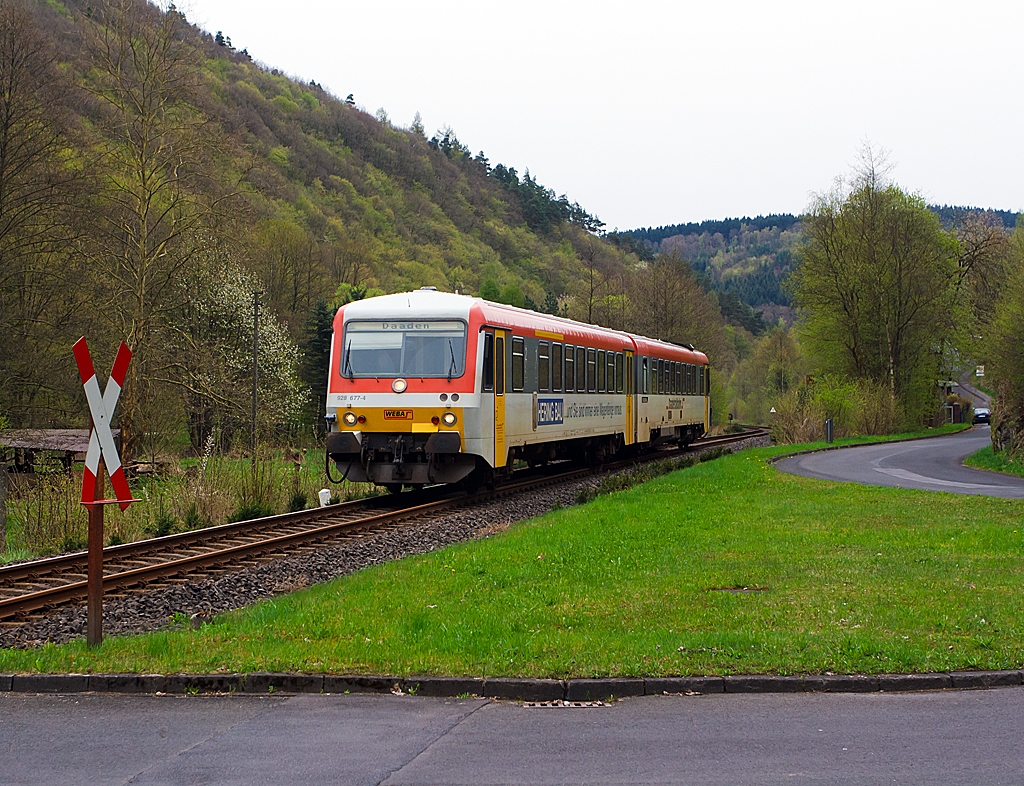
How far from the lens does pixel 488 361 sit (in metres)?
19.9

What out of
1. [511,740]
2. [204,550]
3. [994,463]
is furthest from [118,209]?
[511,740]

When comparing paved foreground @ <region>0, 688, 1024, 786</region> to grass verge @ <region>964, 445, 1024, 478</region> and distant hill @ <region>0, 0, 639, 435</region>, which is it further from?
distant hill @ <region>0, 0, 639, 435</region>

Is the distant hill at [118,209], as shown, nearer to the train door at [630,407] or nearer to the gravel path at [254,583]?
the train door at [630,407]

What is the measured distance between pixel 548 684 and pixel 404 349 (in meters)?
13.1

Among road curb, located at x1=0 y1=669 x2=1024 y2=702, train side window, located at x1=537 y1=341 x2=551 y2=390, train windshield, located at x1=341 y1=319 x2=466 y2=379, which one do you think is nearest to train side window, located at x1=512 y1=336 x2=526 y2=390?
train side window, located at x1=537 y1=341 x2=551 y2=390

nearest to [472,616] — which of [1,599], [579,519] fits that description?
[1,599]

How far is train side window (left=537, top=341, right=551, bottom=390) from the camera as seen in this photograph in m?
22.7

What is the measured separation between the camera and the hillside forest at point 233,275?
2738 cm

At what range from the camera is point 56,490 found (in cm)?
1825

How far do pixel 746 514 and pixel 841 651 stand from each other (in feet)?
29.4

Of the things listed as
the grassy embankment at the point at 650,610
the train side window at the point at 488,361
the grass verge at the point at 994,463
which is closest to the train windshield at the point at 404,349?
the train side window at the point at 488,361

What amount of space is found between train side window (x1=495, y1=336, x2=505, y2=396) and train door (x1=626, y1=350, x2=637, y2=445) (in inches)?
385

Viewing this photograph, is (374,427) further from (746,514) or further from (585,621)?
(585,621)

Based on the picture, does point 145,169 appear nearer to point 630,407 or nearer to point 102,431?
point 630,407
